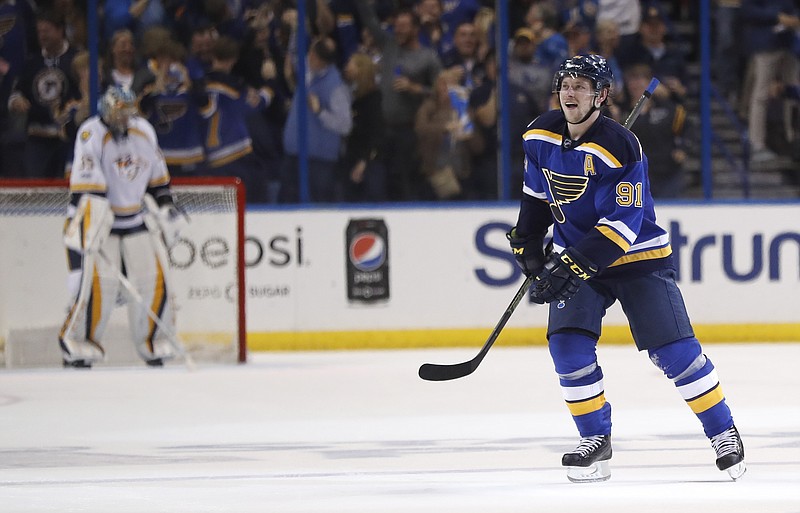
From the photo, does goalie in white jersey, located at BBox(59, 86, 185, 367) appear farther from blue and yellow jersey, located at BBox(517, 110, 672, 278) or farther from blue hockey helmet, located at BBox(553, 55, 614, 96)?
blue hockey helmet, located at BBox(553, 55, 614, 96)

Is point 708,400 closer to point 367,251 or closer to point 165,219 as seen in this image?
point 165,219

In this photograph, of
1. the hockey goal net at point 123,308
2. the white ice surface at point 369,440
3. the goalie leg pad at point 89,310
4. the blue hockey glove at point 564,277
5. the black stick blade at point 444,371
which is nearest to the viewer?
the white ice surface at point 369,440

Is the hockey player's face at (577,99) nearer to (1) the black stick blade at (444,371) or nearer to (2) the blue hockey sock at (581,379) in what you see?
(2) the blue hockey sock at (581,379)

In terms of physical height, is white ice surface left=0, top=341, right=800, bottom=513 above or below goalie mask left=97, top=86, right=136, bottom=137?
below

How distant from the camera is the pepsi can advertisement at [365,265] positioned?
971 cm

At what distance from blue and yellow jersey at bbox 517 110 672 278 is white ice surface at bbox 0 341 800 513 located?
654mm

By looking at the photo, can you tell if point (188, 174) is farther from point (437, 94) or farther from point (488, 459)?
point (488, 459)

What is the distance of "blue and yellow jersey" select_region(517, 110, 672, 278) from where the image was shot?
4516 mm

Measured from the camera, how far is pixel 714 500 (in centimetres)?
425

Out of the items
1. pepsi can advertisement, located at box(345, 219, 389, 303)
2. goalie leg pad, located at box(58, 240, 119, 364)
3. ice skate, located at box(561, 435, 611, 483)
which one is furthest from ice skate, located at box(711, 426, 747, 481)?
pepsi can advertisement, located at box(345, 219, 389, 303)

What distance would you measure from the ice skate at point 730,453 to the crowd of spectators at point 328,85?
5410 millimetres

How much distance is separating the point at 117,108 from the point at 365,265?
6.16 ft

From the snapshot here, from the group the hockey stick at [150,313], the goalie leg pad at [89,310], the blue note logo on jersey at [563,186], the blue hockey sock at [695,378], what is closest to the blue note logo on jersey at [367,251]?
the hockey stick at [150,313]

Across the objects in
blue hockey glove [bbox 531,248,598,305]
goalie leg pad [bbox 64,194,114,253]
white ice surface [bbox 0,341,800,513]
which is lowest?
white ice surface [bbox 0,341,800,513]
